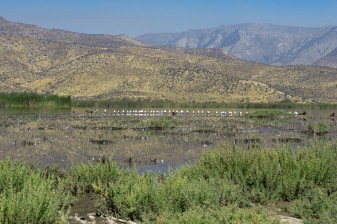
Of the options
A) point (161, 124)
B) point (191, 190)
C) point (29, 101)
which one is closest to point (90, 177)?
point (191, 190)

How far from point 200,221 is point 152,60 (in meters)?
156

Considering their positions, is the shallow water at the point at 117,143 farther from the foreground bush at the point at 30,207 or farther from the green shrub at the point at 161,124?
the foreground bush at the point at 30,207

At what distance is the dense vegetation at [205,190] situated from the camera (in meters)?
8.87

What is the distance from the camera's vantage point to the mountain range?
134 m

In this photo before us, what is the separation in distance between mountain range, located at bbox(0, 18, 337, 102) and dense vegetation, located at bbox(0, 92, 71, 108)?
35.4 meters

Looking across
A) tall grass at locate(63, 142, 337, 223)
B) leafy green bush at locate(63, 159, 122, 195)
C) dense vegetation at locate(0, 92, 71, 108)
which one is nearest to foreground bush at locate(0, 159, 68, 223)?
tall grass at locate(63, 142, 337, 223)

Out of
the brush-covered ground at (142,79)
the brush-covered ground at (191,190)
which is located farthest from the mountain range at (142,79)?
the brush-covered ground at (191,190)

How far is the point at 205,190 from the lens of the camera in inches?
430

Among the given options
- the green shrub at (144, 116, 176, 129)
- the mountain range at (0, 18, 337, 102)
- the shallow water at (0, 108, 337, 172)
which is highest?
the mountain range at (0, 18, 337, 102)

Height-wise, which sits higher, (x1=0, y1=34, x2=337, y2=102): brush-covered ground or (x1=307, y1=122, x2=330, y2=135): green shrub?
(x1=0, y1=34, x2=337, y2=102): brush-covered ground

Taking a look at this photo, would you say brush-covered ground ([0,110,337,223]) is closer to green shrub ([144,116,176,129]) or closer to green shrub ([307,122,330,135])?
green shrub ([307,122,330,135])

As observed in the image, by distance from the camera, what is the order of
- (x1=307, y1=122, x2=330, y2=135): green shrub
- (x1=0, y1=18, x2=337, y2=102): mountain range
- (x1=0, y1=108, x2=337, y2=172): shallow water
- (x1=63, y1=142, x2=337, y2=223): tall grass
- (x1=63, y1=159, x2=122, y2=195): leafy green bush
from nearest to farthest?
(x1=63, y1=142, x2=337, y2=223): tall grass
(x1=63, y1=159, x2=122, y2=195): leafy green bush
(x1=0, y1=108, x2=337, y2=172): shallow water
(x1=307, y1=122, x2=330, y2=135): green shrub
(x1=0, y1=18, x2=337, y2=102): mountain range

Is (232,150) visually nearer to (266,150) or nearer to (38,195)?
(266,150)

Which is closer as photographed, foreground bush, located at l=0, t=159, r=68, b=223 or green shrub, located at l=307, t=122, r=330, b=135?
foreground bush, located at l=0, t=159, r=68, b=223
